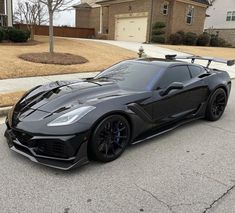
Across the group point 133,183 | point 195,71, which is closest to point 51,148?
point 133,183

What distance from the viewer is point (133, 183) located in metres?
3.43

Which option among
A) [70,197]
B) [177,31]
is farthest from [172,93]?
[177,31]

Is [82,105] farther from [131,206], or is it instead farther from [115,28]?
[115,28]

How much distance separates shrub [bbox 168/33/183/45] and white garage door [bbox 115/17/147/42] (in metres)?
2.57

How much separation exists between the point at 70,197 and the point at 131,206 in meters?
0.66

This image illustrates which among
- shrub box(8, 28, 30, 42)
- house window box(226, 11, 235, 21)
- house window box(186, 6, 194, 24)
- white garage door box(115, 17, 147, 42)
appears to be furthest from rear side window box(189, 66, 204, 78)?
house window box(226, 11, 235, 21)

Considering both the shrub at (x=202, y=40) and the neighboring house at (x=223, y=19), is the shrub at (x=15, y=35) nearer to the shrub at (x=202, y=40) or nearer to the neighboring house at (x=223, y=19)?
the shrub at (x=202, y=40)

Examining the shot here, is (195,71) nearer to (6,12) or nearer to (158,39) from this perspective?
(6,12)

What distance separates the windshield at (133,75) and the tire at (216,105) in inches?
61.7

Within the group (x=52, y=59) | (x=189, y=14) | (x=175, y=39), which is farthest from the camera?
(x=189, y=14)

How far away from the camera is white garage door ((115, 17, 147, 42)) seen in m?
28.6

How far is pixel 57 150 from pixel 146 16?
26.4m

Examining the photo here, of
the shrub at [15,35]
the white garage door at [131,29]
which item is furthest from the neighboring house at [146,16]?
the shrub at [15,35]

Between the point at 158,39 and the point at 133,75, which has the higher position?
the point at 158,39
